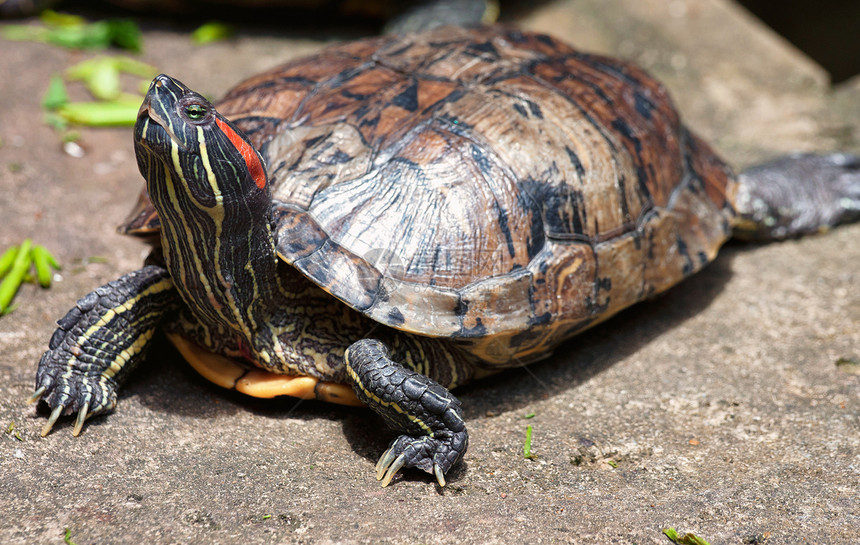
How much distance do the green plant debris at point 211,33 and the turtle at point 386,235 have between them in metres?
4.75

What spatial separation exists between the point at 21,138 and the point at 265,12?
167 inches

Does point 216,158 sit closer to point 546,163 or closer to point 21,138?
point 546,163

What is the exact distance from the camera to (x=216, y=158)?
11.1 feet

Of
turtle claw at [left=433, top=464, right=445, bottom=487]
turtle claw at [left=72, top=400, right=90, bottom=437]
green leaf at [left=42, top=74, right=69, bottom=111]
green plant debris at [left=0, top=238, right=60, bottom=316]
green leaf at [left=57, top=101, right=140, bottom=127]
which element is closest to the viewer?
turtle claw at [left=433, top=464, right=445, bottom=487]

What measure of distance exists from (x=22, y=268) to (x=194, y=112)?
2484mm

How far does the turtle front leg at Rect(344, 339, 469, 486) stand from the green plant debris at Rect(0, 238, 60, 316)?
2635 millimetres

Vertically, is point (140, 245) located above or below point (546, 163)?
below

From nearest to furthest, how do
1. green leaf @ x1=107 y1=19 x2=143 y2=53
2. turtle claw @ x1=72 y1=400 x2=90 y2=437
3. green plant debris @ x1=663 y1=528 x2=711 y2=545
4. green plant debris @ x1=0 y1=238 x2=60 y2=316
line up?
green plant debris @ x1=663 y1=528 x2=711 y2=545, turtle claw @ x1=72 y1=400 x2=90 y2=437, green plant debris @ x1=0 y1=238 x2=60 y2=316, green leaf @ x1=107 y1=19 x2=143 y2=53

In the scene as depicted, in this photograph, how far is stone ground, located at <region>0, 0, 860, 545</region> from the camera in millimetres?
3309

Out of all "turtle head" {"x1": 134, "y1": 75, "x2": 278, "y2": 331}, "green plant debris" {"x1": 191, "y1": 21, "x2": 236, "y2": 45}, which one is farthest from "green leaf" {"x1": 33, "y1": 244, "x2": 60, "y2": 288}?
"green plant debris" {"x1": 191, "y1": 21, "x2": 236, "y2": 45}

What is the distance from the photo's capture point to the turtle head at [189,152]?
128 inches

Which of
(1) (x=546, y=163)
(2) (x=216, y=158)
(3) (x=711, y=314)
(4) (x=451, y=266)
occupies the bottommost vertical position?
(3) (x=711, y=314)

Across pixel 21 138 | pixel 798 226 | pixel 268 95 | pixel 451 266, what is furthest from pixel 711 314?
pixel 21 138

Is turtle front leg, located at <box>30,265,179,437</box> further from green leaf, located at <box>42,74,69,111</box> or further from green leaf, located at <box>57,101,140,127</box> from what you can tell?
green leaf, located at <box>42,74,69,111</box>
